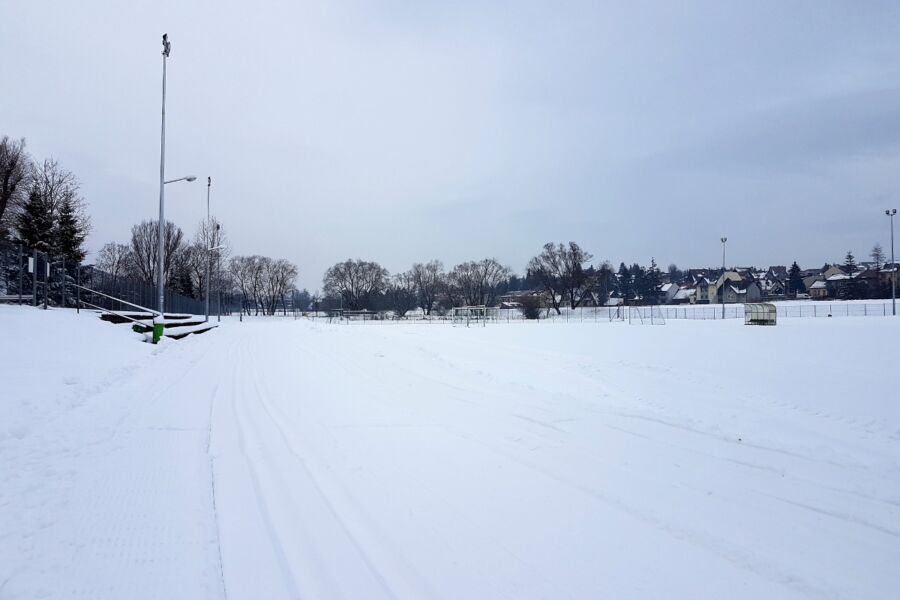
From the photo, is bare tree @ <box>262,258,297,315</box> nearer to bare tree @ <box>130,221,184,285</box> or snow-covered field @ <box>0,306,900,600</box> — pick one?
bare tree @ <box>130,221,184,285</box>

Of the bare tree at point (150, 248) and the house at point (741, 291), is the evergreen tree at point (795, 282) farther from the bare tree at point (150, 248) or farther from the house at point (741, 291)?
the bare tree at point (150, 248)

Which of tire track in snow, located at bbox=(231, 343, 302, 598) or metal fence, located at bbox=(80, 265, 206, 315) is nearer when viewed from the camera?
tire track in snow, located at bbox=(231, 343, 302, 598)

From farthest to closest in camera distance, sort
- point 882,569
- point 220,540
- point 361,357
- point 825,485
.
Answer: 1. point 361,357
2. point 825,485
3. point 220,540
4. point 882,569

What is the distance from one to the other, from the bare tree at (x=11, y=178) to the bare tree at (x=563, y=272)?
79.9m

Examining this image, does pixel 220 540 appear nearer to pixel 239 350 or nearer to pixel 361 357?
pixel 361 357

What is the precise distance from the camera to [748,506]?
15.6ft

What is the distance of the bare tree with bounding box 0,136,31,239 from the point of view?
1399 inches

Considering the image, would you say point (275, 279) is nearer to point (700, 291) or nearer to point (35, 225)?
point (35, 225)

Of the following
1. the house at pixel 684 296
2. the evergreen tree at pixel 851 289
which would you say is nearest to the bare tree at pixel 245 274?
the house at pixel 684 296

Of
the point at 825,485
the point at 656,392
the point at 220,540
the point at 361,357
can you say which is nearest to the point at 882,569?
the point at 825,485

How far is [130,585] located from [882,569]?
5.26 metres

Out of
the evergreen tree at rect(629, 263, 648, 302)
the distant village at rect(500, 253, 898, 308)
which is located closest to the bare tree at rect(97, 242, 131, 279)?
the distant village at rect(500, 253, 898, 308)

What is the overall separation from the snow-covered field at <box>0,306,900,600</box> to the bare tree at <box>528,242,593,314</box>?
90253 millimetres

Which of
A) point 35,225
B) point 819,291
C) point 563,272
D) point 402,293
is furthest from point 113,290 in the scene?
point 819,291
